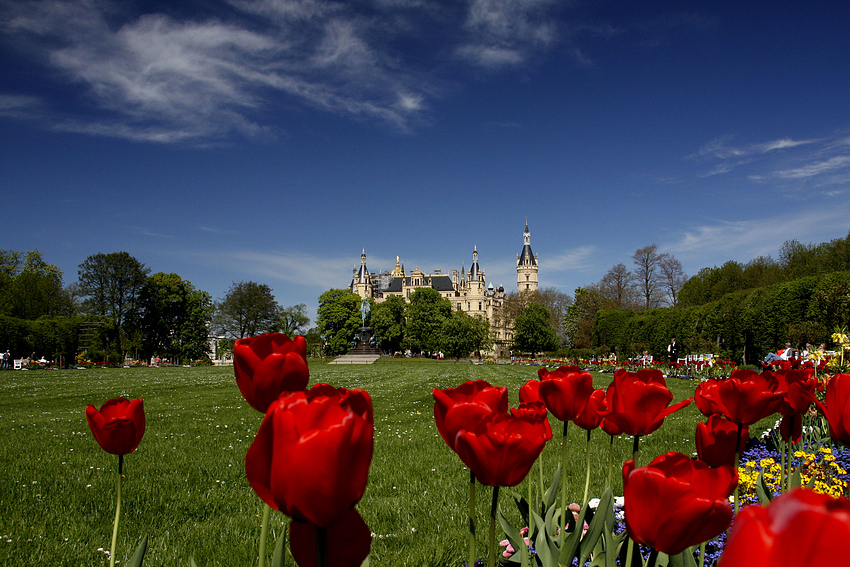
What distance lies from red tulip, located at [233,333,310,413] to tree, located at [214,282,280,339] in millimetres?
56111

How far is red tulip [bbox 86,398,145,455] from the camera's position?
166 centimetres

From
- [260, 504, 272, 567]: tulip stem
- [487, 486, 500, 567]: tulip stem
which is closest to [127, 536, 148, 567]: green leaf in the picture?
[260, 504, 272, 567]: tulip stem

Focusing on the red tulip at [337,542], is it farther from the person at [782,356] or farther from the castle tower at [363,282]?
the castle tower at [363,282]

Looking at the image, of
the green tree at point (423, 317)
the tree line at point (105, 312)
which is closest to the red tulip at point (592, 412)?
the tree line at point (105, 312)

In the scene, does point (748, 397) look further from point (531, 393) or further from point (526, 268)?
point (526, 268)

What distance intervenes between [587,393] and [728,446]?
1.58 feet

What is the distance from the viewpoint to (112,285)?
129ft

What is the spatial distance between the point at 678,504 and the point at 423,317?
182ft

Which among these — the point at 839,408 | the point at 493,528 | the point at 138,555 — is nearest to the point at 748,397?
the point at 839,408

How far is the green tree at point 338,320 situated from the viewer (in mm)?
58362

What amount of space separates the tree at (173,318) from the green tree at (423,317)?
816 inches

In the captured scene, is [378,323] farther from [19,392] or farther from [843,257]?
[19,392]

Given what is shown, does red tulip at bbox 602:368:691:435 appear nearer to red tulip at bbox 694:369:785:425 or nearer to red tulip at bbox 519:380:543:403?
red tulip at bbox 694:369:785:425

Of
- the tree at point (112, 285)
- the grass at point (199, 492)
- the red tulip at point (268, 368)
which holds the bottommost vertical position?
the grass at point (199, 492)
